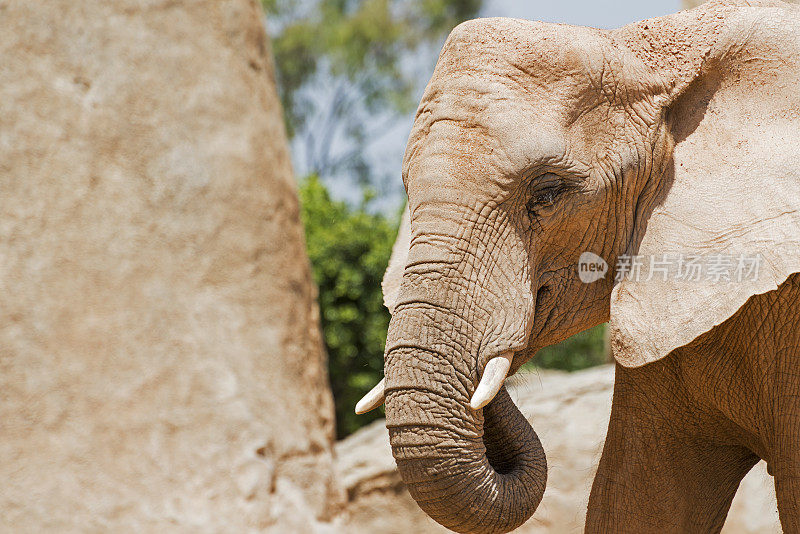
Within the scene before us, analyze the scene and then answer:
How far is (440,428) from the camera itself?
2371mm

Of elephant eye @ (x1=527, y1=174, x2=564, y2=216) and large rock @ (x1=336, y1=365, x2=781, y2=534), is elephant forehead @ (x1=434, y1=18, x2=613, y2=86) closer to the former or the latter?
elephant eye @ (x1=527, y1=174, x2=564, y2=216)

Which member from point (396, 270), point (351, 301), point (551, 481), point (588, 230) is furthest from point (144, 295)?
point (351, 301)

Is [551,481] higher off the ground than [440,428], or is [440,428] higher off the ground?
[440,428]

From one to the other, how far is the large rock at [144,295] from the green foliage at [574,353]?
474cm

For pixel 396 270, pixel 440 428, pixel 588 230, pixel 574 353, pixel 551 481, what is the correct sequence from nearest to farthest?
pixel 440 428
pixel 588 230
pixel 396 270
pixel 551 481
pixel 574 353

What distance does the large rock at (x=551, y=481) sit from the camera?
208 inches

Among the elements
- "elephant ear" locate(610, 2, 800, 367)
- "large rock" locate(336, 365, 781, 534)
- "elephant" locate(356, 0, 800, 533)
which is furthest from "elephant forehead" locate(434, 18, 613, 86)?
"large rock" locate(336, 365, 781, 534)

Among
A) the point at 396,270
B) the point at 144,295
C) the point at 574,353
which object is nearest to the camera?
the point at 396,270

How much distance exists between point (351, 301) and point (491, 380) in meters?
5.63

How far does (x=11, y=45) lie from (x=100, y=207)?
35.9 inches

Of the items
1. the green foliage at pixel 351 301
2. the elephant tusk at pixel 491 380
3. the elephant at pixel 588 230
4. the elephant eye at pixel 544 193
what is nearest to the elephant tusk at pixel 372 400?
the elephant at pixel 588 230

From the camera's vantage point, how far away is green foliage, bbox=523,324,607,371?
9750mm

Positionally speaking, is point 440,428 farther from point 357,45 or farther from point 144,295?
point 357,45

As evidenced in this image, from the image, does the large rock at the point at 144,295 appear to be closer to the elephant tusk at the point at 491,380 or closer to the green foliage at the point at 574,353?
the elephant tusk at the point at 491,380
